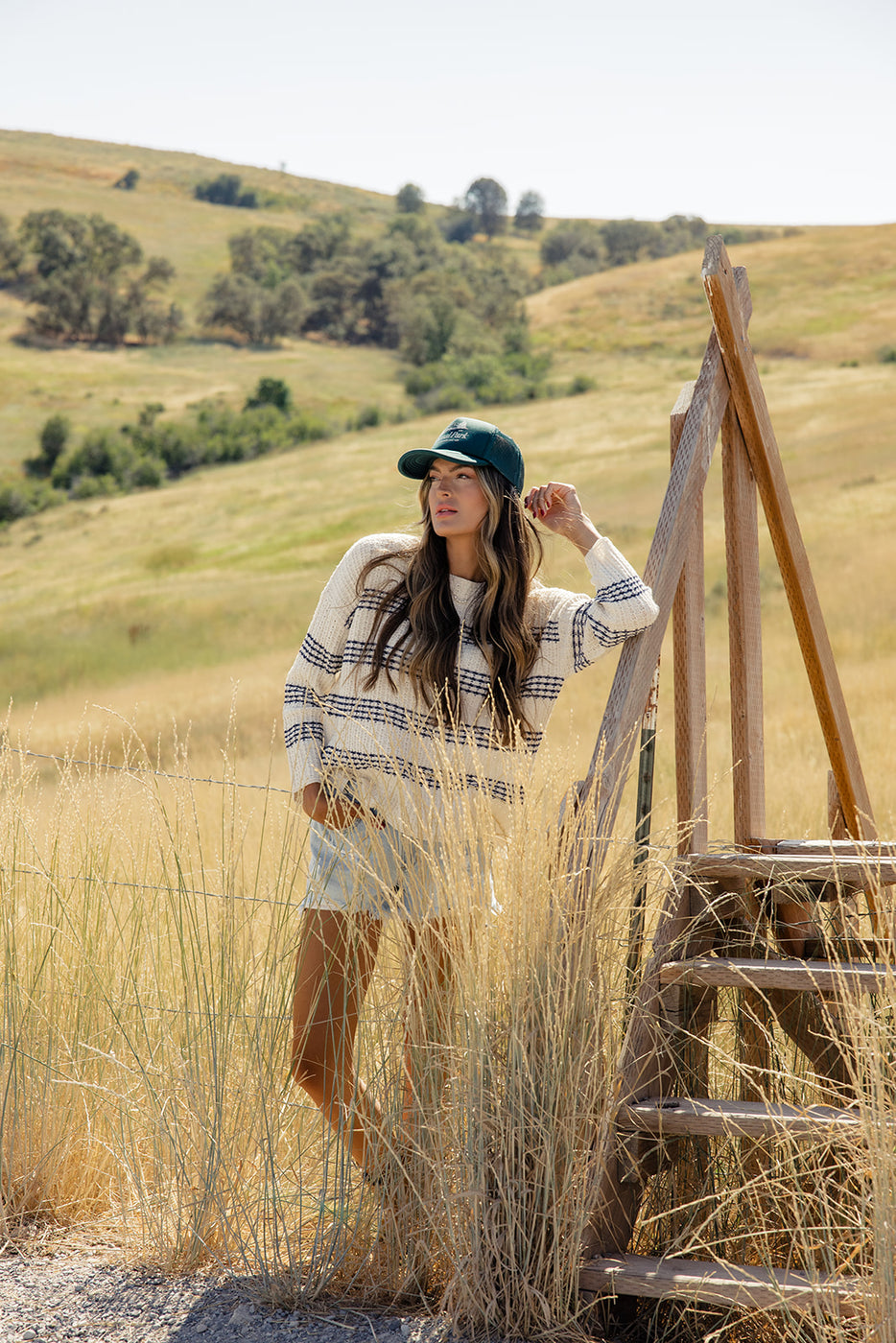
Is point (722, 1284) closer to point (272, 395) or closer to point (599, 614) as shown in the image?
point (599, 614)

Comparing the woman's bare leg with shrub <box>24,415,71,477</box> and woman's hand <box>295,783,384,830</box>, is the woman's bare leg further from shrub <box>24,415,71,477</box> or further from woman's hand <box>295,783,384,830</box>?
shrub <box>24,415,71,477</box>

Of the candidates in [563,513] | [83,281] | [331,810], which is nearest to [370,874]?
[331,810]

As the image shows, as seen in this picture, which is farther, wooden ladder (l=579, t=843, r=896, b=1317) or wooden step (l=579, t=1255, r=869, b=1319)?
wooden ladder (l=579, t=843, r=896, b=1317)

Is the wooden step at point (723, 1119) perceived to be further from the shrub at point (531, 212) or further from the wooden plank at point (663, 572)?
the shrub at point (531, 212)

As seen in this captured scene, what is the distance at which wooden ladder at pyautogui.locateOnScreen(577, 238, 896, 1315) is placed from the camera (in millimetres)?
2576

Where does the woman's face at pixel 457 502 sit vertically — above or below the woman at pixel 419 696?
above

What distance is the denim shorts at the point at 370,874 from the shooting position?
109 inches

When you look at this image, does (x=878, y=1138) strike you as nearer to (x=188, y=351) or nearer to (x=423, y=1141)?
(x=423, y=1141)

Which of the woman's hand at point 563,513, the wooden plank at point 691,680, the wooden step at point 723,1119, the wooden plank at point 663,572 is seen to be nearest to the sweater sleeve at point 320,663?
the woman's hand at point 563,513

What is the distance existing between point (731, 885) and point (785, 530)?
1.16 m

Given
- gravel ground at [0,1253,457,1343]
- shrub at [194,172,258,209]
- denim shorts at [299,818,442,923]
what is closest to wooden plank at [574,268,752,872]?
denim shorts at [299,818,442,923]

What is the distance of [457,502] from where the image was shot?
316 cm

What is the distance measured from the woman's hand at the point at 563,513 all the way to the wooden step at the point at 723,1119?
4.74 ft

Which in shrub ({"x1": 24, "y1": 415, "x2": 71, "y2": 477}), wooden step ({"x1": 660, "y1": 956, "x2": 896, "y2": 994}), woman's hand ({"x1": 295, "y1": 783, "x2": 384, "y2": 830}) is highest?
shrub ({"x1": 24, "y1": 415, "x2": 71, "y2": 477})
